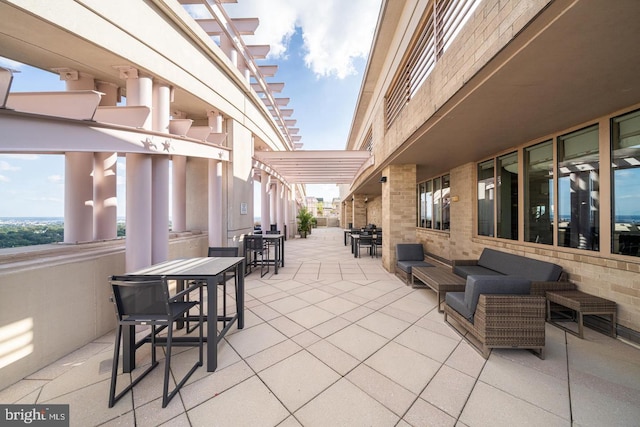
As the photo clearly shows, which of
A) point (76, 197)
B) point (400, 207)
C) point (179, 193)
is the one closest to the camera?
point (76, 197)

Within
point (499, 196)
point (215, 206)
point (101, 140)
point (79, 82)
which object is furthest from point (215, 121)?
point (499, 196)

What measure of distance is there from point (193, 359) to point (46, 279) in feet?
5.96

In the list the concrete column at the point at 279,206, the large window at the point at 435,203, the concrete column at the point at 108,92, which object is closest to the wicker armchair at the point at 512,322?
the large window at the point at 435,203

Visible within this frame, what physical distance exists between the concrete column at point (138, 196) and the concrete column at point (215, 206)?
76.2 inches

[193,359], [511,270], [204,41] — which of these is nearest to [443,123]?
[511,270]

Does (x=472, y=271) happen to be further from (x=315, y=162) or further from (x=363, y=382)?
(x=315, y=162)

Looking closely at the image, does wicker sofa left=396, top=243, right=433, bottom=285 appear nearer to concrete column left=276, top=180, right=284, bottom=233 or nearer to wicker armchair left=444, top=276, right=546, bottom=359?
wicker armchair left=444, top=276, right=546, bottom=359

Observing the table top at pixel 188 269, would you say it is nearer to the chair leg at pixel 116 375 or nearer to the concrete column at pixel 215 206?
the chair leg at pixel 116 375

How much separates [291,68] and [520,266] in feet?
36.9

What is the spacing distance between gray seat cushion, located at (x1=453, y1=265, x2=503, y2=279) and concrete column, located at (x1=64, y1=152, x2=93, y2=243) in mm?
6705

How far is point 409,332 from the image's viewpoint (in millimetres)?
2848

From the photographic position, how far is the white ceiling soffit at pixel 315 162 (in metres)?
7.79

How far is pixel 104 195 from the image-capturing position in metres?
3.61

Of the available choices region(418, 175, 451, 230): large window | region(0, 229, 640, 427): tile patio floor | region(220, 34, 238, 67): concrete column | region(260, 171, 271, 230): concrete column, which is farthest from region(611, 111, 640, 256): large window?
region(260, 171, 271, 230): concrete column
